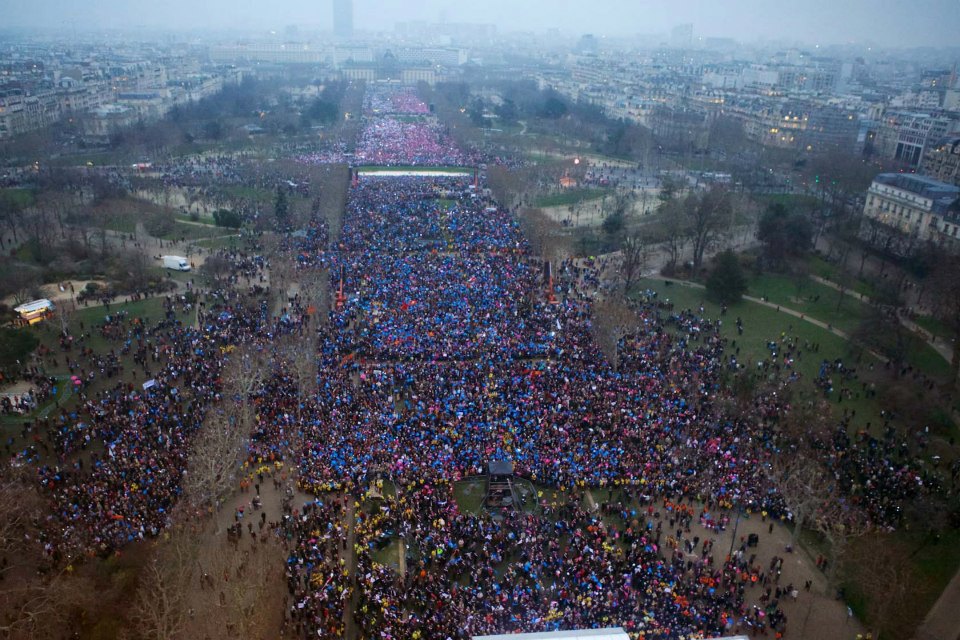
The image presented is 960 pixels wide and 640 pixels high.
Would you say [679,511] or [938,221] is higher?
[938,221]

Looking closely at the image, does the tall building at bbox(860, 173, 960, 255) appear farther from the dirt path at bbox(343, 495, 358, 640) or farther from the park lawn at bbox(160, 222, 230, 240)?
the park lawn at bbox(160, 222, 230, 240)

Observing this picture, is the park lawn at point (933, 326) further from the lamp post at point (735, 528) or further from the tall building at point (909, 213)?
the lamp post at point (735, 528)

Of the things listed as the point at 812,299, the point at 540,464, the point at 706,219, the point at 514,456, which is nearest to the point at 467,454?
the point at 514,456

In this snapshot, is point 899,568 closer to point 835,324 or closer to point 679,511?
point 679,511

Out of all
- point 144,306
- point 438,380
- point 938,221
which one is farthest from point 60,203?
point 938,221

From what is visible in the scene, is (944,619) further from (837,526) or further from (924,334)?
(924,334)

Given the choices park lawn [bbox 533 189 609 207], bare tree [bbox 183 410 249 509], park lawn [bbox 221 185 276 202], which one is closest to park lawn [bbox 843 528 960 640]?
bare tree [bbox 183 410 249 509]
